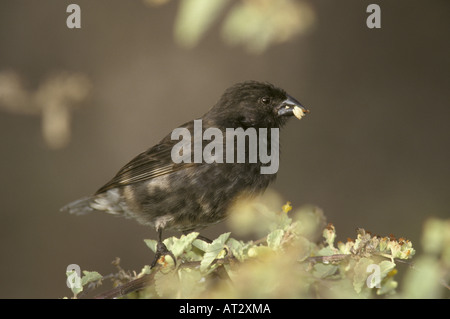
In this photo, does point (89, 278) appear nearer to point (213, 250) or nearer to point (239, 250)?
point (213, 250)

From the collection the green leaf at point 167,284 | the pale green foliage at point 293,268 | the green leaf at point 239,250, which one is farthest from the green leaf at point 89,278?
the green leaf at point 239,250

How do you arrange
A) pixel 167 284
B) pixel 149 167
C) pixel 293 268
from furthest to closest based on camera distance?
pixel 149 167, pixel 167 284, pixel 293 268

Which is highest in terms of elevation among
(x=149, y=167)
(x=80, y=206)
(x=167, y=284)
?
(x=149, y=167)

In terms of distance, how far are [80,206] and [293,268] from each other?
244cm

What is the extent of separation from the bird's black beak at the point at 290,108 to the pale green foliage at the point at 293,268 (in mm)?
1567

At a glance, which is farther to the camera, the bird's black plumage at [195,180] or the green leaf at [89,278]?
the bird's black plumage at [195,180]

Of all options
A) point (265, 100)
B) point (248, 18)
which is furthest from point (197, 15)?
point (265, 100)

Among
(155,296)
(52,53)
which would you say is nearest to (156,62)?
(52,53)

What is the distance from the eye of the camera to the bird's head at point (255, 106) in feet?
12.4

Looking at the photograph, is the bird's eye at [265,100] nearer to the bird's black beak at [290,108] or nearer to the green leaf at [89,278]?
the bird's black beak at [290,108]

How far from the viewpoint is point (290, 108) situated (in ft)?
12.4

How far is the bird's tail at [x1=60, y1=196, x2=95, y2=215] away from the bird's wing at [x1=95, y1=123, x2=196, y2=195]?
0.15 metres
